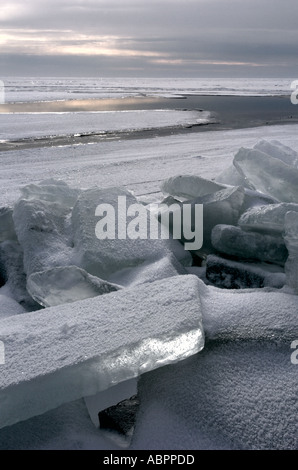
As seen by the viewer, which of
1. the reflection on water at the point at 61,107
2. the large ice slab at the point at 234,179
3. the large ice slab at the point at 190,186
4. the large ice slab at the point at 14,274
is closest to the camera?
the large ice slab at the point at 14,274

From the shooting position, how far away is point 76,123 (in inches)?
517

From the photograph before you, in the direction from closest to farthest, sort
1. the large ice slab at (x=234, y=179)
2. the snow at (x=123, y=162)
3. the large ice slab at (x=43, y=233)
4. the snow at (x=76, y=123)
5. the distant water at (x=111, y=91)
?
the large ice slab at (x=43, y=233) → the large ice slab at (x=234, y=179) → the snow at (x=123, y=162) → the snow at (x=76, y=123) → the distant water at (x=111, y=91)

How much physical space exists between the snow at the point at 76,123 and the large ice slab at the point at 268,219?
8.03 m

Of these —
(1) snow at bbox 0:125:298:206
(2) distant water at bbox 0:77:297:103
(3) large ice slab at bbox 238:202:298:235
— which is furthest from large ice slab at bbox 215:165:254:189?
(2) distant water at bbox 0:77:297:103

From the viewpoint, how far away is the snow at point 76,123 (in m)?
10.8

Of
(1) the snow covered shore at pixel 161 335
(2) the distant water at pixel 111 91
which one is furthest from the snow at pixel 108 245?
(2) the distant water at pixel 111 91

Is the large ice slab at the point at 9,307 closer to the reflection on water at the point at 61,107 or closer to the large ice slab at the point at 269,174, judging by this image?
the large ice slab at the point at 269,174

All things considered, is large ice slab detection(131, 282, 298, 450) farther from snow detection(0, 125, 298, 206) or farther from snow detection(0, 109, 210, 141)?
snow detection(0, 109, 210, 141)

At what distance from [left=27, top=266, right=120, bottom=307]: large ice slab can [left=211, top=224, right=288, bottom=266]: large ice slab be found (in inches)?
28.7

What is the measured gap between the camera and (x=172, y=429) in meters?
1.36

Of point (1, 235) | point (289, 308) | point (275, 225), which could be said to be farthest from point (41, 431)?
point (1, 235)
